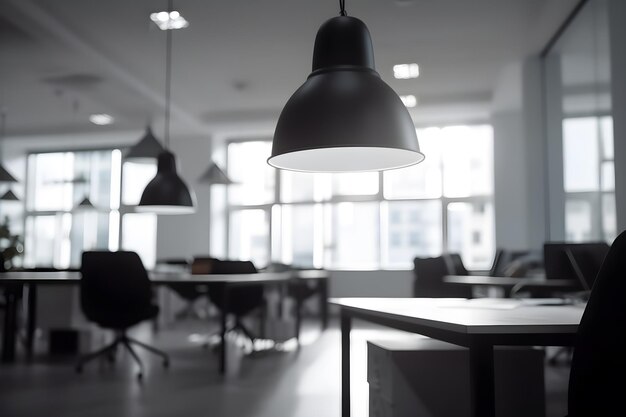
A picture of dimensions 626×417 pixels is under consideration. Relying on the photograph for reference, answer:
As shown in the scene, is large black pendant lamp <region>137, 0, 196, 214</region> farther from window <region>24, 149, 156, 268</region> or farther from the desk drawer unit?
window <region>24, 149, 156, 268</region>

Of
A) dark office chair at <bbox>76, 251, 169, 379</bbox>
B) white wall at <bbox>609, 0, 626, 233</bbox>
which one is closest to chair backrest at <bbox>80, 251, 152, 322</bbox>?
dark office chair at <bbox>76, 251, 169, 379</bbox>

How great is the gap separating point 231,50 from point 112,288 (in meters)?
3.23

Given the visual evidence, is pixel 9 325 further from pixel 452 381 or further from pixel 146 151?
pixel 452 381

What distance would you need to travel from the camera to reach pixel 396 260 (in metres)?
9.87

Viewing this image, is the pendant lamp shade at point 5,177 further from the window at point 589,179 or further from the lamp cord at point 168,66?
the window at point 589,179

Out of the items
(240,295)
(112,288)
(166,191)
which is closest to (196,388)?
(112,288)

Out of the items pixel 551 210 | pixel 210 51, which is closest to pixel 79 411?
pixel 210 51

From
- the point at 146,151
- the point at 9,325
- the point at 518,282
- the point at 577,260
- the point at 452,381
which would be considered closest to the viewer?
the point at 452,381

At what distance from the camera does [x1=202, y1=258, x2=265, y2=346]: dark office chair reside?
18.5 feet

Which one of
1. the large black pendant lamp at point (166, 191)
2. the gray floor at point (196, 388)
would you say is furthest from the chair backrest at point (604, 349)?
the large black pendant lamp at point (166, 191)

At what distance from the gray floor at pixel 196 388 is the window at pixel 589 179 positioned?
138 cm

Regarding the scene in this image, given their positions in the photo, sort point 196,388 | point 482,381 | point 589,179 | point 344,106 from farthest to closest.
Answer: point 589,179, point 196,388, point 344,106, point 482,381

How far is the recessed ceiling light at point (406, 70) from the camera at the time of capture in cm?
689

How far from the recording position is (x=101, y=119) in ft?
30.7
